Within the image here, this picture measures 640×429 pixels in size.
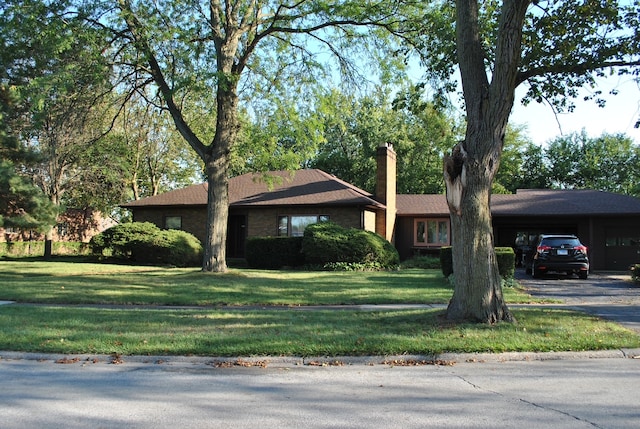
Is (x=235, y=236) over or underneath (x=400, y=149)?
underneath

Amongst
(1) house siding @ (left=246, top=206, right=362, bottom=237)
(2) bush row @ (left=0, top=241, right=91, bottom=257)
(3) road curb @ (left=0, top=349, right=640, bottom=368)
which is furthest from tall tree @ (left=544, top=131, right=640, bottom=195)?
(3) road curb @ (left=0, top=349, right=640, bottom=368)

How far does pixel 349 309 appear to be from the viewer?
489 inches

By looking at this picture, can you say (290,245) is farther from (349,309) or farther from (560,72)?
(560,72)

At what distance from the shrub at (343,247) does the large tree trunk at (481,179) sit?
1413 cm

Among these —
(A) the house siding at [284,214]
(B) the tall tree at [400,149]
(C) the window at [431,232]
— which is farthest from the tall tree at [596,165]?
(A) the house siding at [284,214]

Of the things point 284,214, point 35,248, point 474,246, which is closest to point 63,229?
point 35,248

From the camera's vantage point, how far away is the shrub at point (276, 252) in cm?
2569

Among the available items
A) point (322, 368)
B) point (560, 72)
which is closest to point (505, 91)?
point (560, 72)

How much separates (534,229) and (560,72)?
23971 mm

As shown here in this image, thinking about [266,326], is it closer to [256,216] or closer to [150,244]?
[150,244]

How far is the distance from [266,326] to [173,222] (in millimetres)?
22251

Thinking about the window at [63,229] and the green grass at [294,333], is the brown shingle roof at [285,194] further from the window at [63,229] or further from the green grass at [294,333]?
the window at [63,229]

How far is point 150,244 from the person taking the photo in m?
26.5

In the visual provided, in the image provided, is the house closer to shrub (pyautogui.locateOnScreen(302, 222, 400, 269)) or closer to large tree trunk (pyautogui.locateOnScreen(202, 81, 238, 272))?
shrub (pyautogui.locateOnScreen(302, 222, 400, 269))
